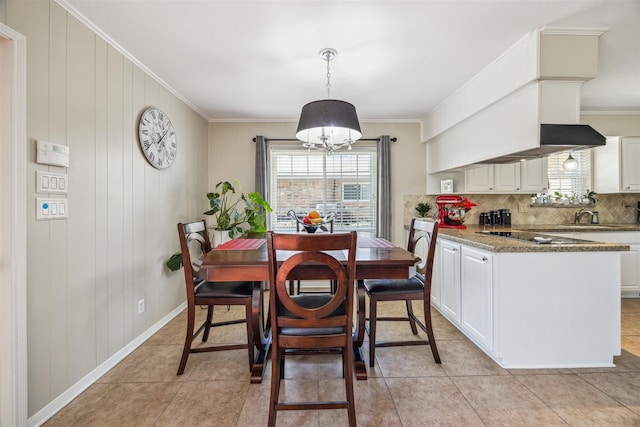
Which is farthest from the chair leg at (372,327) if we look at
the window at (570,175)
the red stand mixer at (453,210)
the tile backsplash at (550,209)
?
the window at (570,175)

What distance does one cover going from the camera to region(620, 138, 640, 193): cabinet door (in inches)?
148

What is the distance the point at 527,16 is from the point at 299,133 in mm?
1785

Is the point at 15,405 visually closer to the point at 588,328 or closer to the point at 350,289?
the point at 350,289

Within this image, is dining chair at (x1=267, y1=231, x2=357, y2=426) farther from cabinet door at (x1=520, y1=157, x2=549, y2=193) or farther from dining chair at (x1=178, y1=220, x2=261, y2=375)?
cabinet door at (x1=520, y1=157, x2=549, y2=193)

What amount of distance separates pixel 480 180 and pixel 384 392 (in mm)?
2999

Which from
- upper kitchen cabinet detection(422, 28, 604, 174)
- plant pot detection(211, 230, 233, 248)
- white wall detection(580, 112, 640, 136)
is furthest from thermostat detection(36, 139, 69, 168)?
white wall detection(580, 112, 640, 136)

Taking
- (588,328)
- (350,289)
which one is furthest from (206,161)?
(588,328)

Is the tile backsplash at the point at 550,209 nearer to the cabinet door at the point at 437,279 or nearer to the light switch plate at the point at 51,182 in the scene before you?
the cabinet door at the point at 437,279

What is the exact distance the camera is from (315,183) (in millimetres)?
4457

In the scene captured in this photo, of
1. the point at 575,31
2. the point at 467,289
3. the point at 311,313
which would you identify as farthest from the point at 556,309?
the point at 575,31

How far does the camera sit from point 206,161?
14.0 feet

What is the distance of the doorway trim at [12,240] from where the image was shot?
1.47 meters

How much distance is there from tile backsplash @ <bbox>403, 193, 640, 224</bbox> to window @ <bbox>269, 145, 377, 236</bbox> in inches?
61.0

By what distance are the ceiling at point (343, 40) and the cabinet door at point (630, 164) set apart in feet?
2.35
